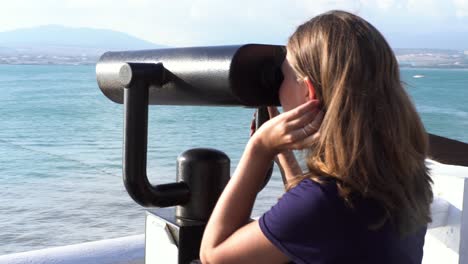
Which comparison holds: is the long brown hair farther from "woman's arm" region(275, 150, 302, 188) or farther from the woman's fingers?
"woman's arm" region(275, 150, 302, 188)

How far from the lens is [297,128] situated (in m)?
1.11

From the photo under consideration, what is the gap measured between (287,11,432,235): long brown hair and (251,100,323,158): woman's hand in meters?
0.02

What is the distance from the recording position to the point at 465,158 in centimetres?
243

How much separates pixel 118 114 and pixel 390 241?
2446 cm

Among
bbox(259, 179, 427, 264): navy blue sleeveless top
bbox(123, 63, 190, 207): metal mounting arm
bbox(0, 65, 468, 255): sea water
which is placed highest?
bbox(123, 63, 190, 207): metal mounting arm

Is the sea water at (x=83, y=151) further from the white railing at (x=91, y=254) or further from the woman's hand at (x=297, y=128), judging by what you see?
the white railing at (x=91, y=254)

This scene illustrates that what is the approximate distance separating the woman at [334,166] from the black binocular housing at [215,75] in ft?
0.11

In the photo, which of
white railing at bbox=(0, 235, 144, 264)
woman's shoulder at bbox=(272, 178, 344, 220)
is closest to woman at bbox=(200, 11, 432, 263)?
woman's shoulder at bbox=(272, 178, 344, 220)

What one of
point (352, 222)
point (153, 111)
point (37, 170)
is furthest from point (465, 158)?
point (153, 111)

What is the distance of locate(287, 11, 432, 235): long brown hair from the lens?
1096 millimetres

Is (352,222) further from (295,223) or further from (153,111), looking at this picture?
(153,111)

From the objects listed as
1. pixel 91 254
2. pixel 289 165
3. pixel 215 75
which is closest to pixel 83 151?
pixel 91 254

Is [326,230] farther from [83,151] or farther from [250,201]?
[83,151]

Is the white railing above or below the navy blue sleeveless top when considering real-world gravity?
below
